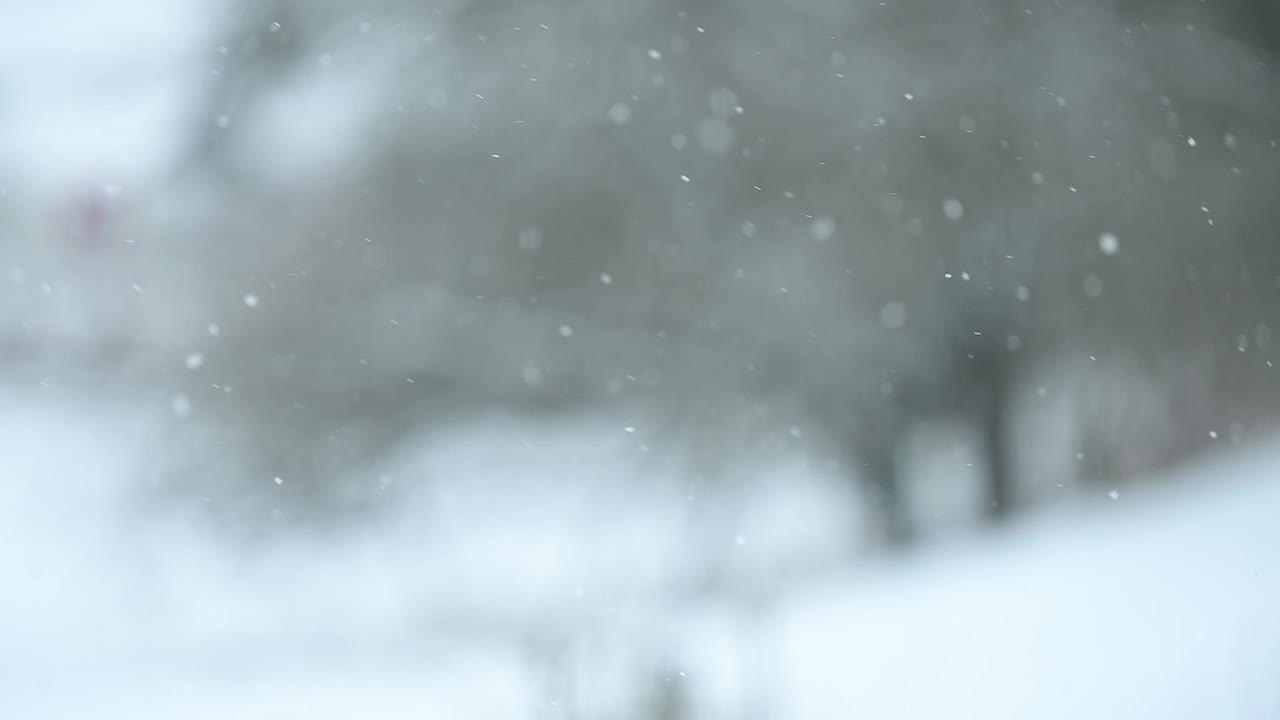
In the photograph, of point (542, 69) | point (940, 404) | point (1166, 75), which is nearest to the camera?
point (542, 69)

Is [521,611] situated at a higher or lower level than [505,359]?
lower

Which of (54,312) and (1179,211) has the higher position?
(54,312)

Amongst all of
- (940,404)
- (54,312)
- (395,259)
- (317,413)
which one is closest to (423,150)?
(395,259)

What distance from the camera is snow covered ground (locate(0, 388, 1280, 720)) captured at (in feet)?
7.29

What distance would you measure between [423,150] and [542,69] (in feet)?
1.18

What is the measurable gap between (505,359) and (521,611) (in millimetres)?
651

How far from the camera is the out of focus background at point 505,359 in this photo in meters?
2.23

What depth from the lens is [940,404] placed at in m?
2.39

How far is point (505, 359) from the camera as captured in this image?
7.37 feet

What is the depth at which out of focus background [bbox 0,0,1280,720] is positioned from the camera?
223 cm

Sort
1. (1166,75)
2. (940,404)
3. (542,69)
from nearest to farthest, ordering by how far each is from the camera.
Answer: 1. (542,69)
2. (940,404)
3. (1166,75)

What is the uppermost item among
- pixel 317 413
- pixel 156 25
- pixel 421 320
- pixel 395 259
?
pixel 156 25

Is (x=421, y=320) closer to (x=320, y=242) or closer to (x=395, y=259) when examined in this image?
(x=395, y=259)

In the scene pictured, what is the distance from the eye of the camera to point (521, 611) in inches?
90.7
